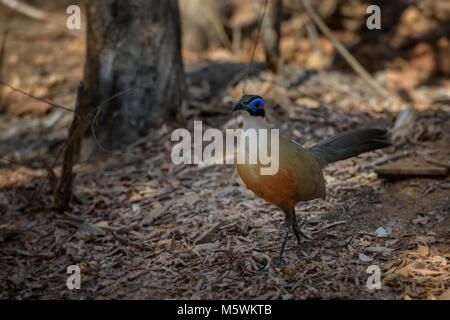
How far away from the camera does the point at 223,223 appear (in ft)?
14.3

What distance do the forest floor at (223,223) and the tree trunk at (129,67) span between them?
256 millimetres

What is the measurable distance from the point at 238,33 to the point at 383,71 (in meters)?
3.58

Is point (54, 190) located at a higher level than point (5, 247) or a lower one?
higher

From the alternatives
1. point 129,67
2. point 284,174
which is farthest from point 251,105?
point 129,67

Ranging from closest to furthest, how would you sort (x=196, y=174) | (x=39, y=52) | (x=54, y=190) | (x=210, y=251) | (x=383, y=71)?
(x=210, y=251) → (x=54, y=190) → (x=196, y=174) → (x=39, y=52) → (x=383, y=71)

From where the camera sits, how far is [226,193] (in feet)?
16.0

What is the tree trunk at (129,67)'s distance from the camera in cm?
568

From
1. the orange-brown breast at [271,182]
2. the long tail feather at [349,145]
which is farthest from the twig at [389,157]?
the orange-brown breast at [271,182]

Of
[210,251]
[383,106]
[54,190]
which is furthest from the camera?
[383,106]

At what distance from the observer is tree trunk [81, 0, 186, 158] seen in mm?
5680

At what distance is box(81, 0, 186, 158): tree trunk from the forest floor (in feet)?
0.84

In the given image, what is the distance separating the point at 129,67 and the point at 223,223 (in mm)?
2569
